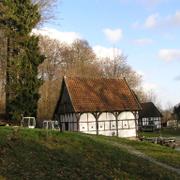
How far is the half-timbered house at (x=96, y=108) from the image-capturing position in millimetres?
43344

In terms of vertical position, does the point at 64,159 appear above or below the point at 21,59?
below

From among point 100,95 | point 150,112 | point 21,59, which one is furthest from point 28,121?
point 150,112

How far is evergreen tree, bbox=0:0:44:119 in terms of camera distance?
118 ft

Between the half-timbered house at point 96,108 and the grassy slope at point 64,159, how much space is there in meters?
21.6

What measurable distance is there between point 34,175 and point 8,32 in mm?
22157

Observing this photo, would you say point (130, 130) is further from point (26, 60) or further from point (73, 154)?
point (73, 154)

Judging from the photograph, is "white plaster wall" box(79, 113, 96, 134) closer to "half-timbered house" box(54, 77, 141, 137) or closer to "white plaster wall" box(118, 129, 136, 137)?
"half-timbered house" box(54, 77, 141, 137)

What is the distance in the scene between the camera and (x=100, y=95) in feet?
151

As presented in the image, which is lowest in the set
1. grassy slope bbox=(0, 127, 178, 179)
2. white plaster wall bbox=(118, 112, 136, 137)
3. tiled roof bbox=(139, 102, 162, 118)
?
grassy slope bbox=(0, 127, 178, 179)

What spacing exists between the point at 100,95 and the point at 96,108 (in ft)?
8.56

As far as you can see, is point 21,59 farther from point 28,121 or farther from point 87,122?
Answer: point 87,122

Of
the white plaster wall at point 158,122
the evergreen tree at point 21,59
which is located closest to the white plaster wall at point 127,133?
the evergreen tree at point 21,59

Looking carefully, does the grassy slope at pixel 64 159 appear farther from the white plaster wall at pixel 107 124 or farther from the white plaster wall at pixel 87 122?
the white plaster wall at pixel 107 124

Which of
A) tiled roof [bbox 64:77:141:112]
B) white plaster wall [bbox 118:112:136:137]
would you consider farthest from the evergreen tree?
white plaster wall [bbox 118:112:136:137]
